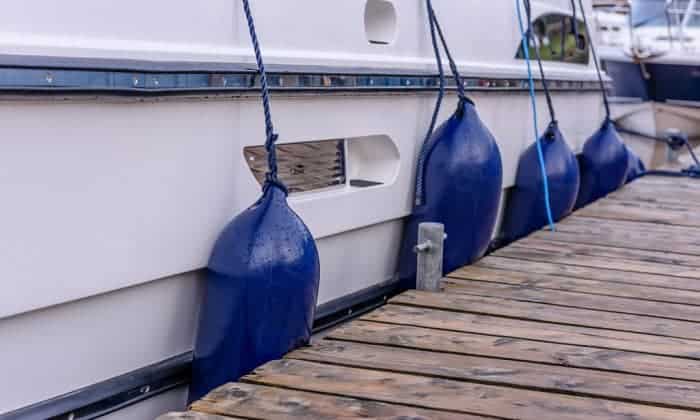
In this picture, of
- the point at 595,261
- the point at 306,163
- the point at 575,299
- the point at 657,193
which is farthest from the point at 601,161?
the point at 306,163

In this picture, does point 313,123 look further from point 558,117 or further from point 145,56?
point 558,117

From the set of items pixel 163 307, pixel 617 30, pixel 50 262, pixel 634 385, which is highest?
pixel 617 30

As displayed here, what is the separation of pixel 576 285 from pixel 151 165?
163 cm

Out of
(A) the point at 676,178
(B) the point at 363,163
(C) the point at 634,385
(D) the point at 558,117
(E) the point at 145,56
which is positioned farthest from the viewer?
(A) the point at 676,178

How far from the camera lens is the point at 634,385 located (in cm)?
226

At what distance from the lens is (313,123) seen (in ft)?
8.87

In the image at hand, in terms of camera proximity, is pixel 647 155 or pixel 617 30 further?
pixel 617 30

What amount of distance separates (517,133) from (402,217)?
110 centimetres

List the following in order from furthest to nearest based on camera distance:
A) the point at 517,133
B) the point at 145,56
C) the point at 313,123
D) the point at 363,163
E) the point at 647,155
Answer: the point at 647,155 → the point at 517,133 → the point at 363,163 → the point at 313,123 → the point at 145,56

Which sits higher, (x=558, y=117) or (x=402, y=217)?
(x=558, y=117)

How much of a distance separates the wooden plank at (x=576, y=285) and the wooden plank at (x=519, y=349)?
65 centimetres

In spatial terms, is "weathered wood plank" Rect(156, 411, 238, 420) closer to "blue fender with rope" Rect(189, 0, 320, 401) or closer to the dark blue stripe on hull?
"blue fender with rope" Rect(189, 0, 320, 401)

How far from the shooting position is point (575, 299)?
3.06 metres

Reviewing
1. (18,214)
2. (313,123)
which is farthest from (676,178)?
(18,214)
